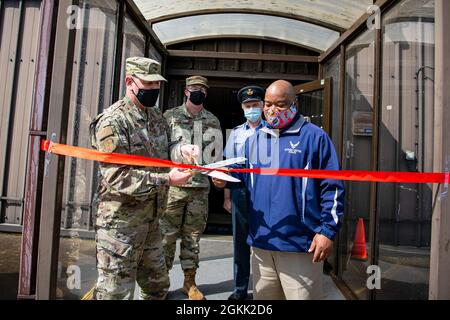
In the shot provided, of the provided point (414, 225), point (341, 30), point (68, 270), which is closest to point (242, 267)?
point (68, 270)

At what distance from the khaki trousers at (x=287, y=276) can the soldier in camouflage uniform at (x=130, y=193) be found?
0.74m

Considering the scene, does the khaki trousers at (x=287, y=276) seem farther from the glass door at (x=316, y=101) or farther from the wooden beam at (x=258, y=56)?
the wooden beam at (x=258, y=56)

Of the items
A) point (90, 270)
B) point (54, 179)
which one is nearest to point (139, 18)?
point (54, 179)

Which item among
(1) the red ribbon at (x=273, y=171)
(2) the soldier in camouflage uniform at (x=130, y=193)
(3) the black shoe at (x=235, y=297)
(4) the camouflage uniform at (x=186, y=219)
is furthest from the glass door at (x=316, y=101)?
(2) the soldier in camouflage uniform at (x=130, y=193)

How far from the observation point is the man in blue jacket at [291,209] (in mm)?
1782

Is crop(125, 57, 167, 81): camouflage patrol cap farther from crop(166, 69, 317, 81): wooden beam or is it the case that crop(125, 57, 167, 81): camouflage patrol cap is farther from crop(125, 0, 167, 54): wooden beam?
crop(166, 69, 317, 81): wooden beam

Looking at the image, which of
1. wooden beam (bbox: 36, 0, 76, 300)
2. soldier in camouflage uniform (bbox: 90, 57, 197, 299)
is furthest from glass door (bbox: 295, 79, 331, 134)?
wooden beam (bbox: 36, 0, 76, 300)

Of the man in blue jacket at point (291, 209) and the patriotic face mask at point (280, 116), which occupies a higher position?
the patriotic face mask at point (280, 116)

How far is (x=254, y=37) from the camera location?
4.93 metres

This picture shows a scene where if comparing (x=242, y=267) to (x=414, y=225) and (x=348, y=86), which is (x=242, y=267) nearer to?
(x=414, y=225)

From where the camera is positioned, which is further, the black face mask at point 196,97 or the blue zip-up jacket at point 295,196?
the black face mask at point 196,97

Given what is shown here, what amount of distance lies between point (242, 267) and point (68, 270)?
149 centimetres

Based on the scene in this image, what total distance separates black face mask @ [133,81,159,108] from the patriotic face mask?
2.66ft

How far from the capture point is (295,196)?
6.08 feet
